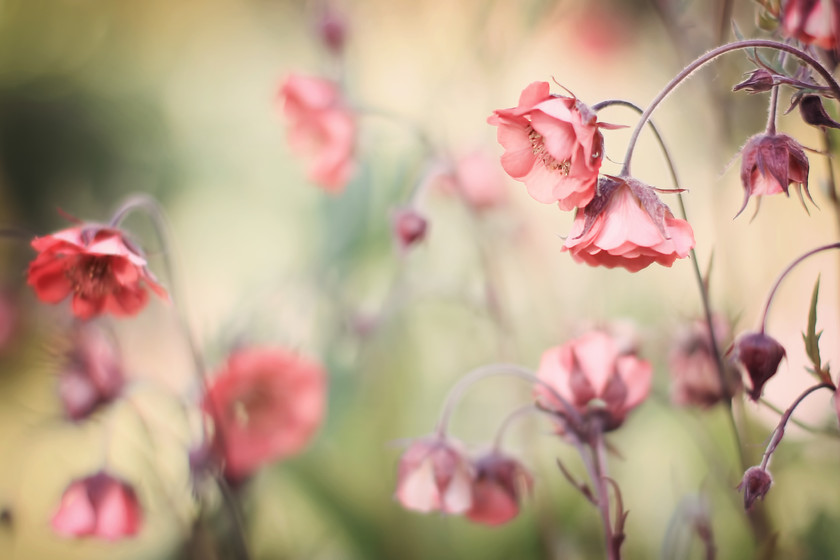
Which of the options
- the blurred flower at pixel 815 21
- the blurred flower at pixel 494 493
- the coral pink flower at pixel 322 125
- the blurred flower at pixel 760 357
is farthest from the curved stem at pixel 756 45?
the coral pink flower at pixel 322 125

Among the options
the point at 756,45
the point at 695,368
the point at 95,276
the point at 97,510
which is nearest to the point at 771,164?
the point at 756,45

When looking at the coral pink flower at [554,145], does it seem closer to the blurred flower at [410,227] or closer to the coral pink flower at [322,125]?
the blurred flower at [410,227]

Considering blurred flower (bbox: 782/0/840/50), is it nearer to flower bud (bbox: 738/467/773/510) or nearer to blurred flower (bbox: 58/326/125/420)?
flower bud (bbox: 738/467/773/510)

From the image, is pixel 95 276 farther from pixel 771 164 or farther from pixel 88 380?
pixel 771 164

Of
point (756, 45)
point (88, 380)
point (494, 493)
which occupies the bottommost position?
point (494, 493)

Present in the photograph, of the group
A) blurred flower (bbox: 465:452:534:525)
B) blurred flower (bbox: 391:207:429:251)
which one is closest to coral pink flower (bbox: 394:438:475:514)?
blurred flower (bbox: 465:452:534:525)

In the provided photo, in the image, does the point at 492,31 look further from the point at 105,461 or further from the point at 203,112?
the point at 105,461
